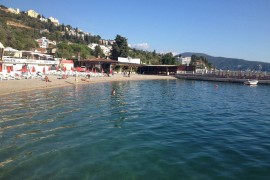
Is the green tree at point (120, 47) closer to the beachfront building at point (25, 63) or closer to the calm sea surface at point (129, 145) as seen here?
the beachfront building at point (25, 63)

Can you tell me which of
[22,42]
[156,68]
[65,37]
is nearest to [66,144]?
[156,68]

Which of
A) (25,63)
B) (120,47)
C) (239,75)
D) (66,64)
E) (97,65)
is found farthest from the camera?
(120,47)

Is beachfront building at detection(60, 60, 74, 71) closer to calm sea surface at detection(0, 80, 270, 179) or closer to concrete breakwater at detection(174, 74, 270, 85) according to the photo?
concrete breakwater at detection(174, 74, 270, 85)

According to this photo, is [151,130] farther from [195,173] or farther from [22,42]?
[22,42]

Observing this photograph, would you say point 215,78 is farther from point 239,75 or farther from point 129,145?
point 129,145

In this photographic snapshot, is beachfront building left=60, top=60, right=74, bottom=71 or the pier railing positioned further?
the pier railing

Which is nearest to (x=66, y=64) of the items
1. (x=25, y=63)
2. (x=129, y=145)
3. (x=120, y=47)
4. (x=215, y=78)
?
(x=25, y=63)

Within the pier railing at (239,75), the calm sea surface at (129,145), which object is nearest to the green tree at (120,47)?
the pier railing at (239,75)

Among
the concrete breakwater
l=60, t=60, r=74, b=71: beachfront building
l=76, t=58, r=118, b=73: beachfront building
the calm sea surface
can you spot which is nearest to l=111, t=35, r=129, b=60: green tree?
l=76, t=58, r=118, b=73: beachfront building

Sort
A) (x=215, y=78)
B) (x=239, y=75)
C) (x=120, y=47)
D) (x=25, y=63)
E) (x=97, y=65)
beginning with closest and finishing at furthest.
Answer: (x=25, y=63) → (x=239, y=75) → (x=215, y=78) → (x=97, y=65) → (x=120, y=47)

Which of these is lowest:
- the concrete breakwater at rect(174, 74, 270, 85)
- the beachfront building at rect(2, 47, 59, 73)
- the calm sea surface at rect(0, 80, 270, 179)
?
the calm sea surface at rect(0, 80, 270, 179)

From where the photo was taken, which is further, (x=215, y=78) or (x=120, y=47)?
(x=120, y=47)

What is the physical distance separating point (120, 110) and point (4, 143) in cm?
1007

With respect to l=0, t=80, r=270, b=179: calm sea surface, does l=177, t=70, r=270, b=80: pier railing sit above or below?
above
